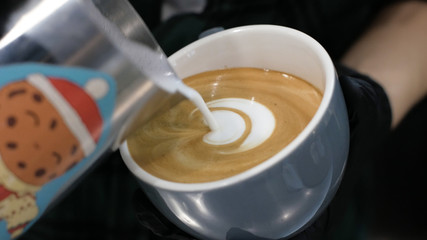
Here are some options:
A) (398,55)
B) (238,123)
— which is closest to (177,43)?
(238,123)

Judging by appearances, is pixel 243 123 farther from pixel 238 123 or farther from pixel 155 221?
pixel 155 221

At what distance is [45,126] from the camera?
0.36 meters

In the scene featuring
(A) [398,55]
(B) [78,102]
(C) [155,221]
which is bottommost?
(A) [398,55]

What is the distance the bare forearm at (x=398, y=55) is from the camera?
2.68ft

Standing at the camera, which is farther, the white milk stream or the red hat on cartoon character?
the white milk stream

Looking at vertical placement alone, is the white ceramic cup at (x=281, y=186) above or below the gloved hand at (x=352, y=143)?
above

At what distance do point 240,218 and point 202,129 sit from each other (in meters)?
0.13

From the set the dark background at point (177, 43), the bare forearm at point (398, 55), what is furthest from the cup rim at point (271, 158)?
the bare forearm at point (398, 55)

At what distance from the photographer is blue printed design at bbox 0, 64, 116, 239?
14.1 inches

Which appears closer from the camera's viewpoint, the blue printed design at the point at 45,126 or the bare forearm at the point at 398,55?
the blue printed design at the point at 45,126

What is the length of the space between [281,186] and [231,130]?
0.12 m

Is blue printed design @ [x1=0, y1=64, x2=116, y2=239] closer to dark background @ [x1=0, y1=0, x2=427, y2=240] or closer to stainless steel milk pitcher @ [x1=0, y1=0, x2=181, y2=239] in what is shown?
stainless steel milk pitcher @ [x1=0, y1=0, x2=181, y2=239]

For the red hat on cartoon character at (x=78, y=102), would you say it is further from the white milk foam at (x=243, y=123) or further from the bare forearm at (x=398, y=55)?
the bare forearm at (x=398, y=55)

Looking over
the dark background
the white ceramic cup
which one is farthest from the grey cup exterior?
the dark background
